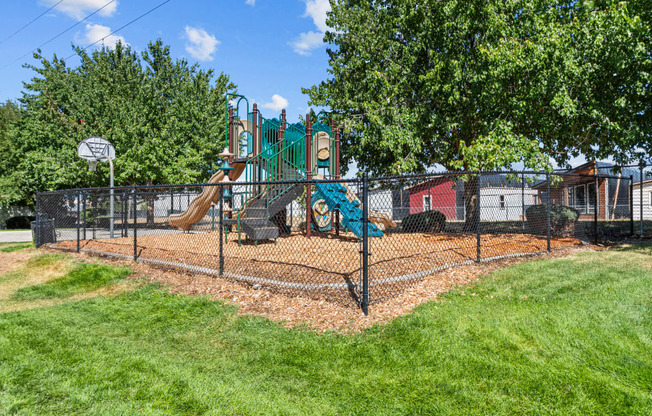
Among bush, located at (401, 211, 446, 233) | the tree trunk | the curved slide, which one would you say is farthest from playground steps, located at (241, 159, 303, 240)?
the tree trunk

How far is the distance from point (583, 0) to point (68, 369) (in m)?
13.2

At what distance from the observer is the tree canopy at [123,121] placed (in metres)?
18.8

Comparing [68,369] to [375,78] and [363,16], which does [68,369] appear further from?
[363,16]

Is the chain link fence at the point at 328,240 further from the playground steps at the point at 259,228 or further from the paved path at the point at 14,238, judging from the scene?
the paved path at the point at 14,238

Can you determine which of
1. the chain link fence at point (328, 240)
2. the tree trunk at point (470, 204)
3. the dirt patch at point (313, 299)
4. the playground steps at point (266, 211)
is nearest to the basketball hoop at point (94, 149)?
the chain link fence at point (328, 240)

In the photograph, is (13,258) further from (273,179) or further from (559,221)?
(559,221)

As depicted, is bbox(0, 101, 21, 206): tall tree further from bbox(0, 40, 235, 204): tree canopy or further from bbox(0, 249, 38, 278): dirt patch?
bbox(0, 249, 38, 278): dirt patch

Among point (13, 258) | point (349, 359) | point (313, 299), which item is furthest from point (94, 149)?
point (349, 359)

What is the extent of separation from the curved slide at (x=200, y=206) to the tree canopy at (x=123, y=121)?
584cm

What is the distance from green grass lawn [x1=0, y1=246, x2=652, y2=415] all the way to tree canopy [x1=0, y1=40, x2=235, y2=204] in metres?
14.7

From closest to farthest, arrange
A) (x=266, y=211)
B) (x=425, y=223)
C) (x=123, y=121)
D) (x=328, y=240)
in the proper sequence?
1. (x=266, y=211)
2. (x=328, y=240)
3. (x=425, y=223)
4. (x=123, y=121)

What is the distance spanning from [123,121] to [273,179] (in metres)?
12.1

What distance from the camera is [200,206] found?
12859 mm

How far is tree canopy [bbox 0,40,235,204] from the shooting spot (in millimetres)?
18750
